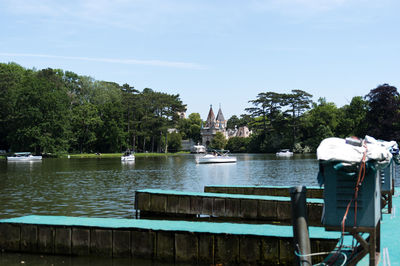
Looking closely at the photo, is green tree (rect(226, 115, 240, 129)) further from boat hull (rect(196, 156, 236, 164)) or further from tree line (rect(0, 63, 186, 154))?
boat hull (rect(196, 156, 236, 164))

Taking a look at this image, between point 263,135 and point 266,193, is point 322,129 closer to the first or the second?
point 263,135

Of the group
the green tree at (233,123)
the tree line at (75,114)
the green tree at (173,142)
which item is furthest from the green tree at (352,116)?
the green tree at (173,142)

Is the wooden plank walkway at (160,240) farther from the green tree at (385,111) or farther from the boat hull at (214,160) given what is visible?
the green tree at (385,111)

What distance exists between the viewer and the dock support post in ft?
18.7

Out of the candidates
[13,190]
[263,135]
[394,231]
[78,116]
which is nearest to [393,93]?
[263,135]

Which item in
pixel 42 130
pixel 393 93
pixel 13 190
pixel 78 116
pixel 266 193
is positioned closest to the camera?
pixel 266 193

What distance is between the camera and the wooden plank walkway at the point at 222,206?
15.3 m

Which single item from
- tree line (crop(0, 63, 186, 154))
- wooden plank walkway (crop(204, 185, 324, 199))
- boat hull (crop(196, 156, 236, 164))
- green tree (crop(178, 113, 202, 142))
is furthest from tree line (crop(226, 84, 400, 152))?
wooden plank walkway (crop(204, 185, 324, 199))

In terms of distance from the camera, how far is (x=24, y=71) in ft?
344

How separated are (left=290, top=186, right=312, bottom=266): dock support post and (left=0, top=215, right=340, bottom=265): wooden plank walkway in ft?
10.9

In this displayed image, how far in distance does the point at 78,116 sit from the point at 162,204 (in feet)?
286

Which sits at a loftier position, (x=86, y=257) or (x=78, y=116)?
(x=78, y=116)

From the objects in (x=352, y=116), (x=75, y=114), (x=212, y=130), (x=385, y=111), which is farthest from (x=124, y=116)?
(x=212, y=130)

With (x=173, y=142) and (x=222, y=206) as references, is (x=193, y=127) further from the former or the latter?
(x=222, y=206)
